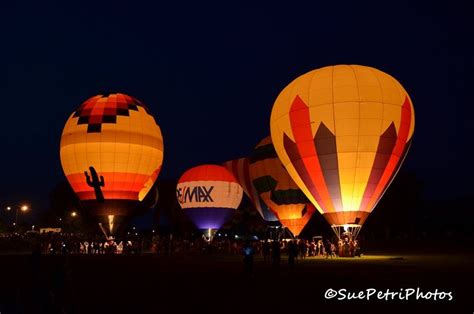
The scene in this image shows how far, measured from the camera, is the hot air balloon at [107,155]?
114 feet

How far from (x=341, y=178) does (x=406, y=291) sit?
48.8ft

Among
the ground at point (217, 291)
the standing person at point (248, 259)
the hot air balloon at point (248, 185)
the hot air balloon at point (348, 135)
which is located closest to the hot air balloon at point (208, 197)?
the hot air balloon at point (248, 185)

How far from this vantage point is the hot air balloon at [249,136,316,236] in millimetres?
38125

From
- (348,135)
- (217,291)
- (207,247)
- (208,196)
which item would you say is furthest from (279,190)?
(217,291)

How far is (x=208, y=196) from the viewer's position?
4562cm

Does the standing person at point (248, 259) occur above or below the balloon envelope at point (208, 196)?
below

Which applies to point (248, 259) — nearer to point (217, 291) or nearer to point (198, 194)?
point (217, 291)

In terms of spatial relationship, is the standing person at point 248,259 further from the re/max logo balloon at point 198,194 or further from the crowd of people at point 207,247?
the re/max logo balloon at point 198,194

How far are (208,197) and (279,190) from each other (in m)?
8.40

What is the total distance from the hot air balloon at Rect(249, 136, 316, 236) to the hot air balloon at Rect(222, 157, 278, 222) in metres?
3.01

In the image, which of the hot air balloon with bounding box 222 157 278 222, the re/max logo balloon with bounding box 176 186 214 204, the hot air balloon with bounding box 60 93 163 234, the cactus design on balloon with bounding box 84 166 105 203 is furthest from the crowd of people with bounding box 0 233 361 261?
the hot air balloon with bounding box 222 157 278 222

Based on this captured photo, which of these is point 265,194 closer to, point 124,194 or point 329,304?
point 124,194

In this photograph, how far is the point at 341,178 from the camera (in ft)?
86.4

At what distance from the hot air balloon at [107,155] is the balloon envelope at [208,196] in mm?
9878
